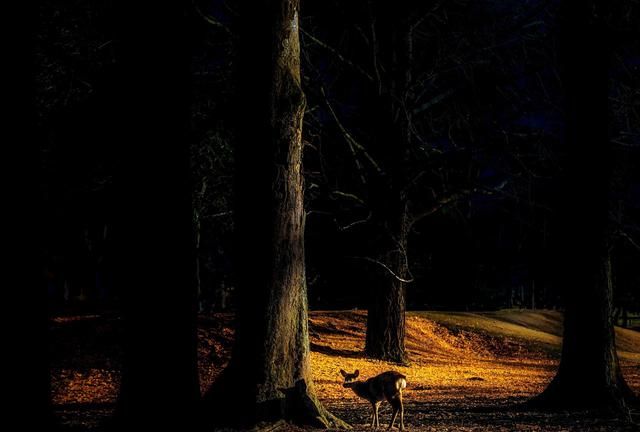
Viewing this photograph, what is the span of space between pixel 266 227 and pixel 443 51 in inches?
428

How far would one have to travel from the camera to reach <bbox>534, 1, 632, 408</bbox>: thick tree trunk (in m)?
11.0

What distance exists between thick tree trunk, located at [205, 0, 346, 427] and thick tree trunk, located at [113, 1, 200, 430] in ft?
7.70

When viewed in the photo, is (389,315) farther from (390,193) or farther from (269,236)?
(269,236)

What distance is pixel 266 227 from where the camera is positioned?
8406 mm

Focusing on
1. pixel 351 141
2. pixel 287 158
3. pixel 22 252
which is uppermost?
pixel 351 141

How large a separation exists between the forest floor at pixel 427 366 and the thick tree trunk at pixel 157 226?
2.69m

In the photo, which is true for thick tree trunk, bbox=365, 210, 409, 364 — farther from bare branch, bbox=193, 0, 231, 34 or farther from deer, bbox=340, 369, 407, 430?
deer, bbox=340, 369, 407, 430

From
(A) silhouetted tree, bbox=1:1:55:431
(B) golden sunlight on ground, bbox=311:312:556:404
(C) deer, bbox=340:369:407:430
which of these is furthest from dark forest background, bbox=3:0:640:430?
(B) golden sunlight on ground, bbox=311:312:556:404

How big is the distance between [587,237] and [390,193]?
26.9 ft

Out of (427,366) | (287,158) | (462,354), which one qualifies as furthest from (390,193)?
(287,158)

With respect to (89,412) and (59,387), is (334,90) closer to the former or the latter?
(59,387)

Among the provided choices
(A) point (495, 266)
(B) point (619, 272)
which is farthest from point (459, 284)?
(B) point (619, 272)

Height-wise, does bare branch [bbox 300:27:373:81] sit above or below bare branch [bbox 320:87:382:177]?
above

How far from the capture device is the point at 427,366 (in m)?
19.2
